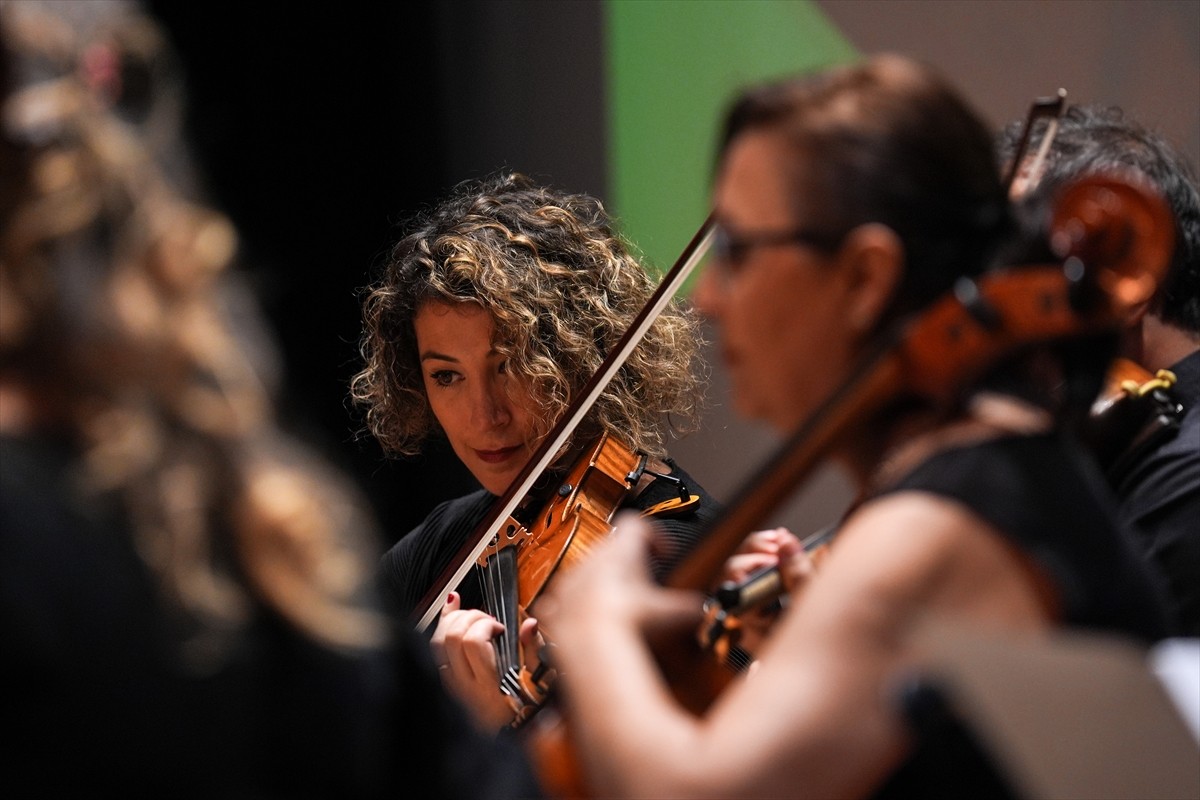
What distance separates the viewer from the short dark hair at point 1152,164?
1721mm

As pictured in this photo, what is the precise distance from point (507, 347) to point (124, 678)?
1.33 meters

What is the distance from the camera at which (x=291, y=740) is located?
2.30ft

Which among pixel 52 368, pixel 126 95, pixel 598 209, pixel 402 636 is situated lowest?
pixel 598 209

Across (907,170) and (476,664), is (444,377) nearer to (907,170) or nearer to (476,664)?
(476,664)

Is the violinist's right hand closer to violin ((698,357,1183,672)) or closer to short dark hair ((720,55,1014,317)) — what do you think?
violin ((698,357,1183,672))

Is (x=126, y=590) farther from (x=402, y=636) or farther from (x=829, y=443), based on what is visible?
(x=829, y=443)

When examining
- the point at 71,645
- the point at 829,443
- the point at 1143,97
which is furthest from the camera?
the point at 1143,97

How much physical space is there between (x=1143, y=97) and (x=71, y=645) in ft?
7.32

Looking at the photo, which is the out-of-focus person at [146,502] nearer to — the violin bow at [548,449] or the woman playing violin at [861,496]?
the woman playing violin at [861,496]

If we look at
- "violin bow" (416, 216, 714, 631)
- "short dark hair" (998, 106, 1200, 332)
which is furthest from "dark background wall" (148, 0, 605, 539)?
"short dark hair" (998, 106, 1200, 332)

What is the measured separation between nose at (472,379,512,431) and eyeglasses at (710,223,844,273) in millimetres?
1018

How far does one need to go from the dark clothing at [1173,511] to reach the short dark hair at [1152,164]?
0.25 metres

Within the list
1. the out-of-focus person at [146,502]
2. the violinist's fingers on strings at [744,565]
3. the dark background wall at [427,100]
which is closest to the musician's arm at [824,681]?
the out-of-focus person at [146,502]

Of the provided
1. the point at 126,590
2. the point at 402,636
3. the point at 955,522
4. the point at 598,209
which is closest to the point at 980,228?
the point at 955,522
